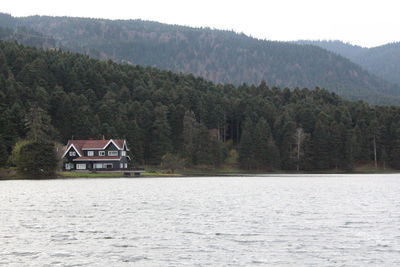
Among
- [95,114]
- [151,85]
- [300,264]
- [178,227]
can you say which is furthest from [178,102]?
[300,264]

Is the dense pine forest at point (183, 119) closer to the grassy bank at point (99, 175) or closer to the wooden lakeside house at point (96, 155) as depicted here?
the wooden lakeside house at point (96, 155)

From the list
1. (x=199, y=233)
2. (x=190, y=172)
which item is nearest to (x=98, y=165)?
(x=190, y=172)

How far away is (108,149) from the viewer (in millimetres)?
134750

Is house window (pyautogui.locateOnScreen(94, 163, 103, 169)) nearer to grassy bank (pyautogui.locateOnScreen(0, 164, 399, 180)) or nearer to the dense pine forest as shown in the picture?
grassy bank (pyautogui.locateOnScreen(0, 164, 399, 180))

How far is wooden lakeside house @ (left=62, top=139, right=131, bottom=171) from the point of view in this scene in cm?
13425

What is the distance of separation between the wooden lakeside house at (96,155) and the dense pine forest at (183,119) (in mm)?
9217

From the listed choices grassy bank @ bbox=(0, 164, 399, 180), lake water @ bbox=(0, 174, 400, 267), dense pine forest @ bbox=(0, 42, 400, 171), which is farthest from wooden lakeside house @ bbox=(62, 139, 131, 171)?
lake water @ bbox=(0, 174, 400, 267)

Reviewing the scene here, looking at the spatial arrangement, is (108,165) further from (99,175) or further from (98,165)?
(99,175)

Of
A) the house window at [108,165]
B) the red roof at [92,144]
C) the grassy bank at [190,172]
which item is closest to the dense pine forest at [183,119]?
the grassy bank at [190,172]

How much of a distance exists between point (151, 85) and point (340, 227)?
158033mm

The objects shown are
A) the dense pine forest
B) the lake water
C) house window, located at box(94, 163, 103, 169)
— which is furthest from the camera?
the dense pine forest

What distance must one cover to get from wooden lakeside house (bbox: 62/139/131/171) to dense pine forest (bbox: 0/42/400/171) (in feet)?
30.2

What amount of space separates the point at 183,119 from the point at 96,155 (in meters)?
40.2

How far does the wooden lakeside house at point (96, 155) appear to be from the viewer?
13425 cm
